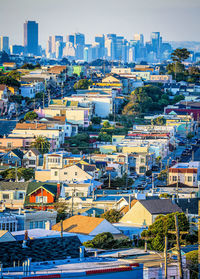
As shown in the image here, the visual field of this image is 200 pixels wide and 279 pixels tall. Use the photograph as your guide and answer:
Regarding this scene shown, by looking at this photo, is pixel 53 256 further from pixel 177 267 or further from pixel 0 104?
pixel 0 104

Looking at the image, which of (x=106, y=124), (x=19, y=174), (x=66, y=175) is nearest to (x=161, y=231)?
(x=66, y=175)

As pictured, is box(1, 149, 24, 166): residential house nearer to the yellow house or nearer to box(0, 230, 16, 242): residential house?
the yellow house

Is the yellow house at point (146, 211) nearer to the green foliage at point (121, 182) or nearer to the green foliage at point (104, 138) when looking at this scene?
the green foliage at point (121, 182)

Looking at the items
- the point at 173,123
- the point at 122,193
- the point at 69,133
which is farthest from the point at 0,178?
the point at 173,123

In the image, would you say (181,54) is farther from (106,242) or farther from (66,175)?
(106,242)

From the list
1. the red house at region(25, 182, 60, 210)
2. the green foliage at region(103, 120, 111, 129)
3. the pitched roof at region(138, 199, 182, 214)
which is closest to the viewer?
the pitched roof at region(138, 199, 182, 214)

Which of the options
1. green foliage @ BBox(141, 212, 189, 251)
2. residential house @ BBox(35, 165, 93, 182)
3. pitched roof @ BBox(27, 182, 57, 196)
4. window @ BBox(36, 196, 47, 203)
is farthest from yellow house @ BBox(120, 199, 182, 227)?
residential house @ BBox(35, 165, 93, 182)

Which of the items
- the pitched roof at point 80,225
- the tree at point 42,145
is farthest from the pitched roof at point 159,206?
the tree at point 42,145
